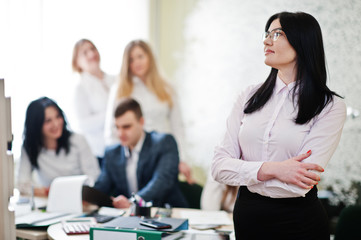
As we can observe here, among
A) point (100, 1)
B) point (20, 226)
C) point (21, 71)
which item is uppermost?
point (100, 1)

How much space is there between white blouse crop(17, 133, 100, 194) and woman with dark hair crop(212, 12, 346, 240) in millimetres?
1689

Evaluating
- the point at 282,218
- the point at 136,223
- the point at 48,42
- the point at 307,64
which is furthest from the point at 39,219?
the point at 48,42

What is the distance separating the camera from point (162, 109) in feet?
12.1

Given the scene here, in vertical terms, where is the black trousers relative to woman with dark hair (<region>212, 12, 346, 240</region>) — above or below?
below

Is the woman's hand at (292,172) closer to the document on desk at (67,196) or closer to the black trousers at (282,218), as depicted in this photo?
the black trousers at (282,218)

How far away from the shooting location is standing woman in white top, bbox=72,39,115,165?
3.80 meters

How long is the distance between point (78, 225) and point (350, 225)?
137 centimetres

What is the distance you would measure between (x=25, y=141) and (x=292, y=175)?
2179 millimetres

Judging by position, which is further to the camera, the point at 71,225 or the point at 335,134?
the point at 71,225

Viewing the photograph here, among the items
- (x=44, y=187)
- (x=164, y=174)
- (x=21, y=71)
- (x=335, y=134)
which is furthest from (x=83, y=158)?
(x=335, y=134)

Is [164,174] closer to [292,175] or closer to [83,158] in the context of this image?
[83,158]

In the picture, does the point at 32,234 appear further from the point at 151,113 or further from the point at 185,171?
the point at 151,113

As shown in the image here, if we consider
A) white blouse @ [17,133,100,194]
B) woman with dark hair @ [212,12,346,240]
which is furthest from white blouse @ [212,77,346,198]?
white blouse @ [17,133,100,194]

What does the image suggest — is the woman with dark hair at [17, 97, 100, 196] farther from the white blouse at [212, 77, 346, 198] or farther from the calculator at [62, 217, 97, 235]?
the white blouse at [212, 77, 346, 198]
